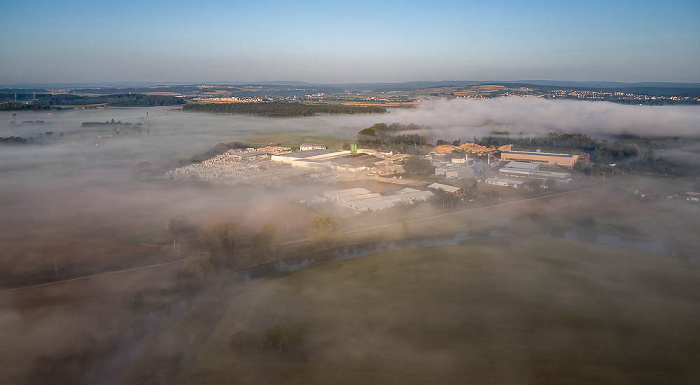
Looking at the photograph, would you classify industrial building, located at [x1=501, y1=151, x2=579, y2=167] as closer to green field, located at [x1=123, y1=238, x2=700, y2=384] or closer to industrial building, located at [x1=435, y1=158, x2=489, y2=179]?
industrial building, located at [x1=435, y1=158, x2=489, y2=179]

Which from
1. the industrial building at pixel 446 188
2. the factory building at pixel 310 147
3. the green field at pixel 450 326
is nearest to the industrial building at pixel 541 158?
the industrial building at pixel 446 188

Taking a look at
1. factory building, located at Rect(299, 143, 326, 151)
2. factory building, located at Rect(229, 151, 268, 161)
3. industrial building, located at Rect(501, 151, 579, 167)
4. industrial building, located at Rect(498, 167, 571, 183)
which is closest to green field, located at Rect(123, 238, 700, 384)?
industrial building, located at Rect(498, 167, 571, 183)

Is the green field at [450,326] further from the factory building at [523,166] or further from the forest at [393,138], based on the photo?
the forest at [393,138]

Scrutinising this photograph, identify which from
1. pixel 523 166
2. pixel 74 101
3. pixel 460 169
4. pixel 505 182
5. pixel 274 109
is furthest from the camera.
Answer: pixel 274 109

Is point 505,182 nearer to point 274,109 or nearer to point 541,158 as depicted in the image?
point 541,158

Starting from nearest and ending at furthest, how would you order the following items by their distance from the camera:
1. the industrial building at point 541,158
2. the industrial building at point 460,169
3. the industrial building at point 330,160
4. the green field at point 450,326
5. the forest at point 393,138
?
the green field at point 450,326, the industrial building at point 460,169, the industrial building at point 330,160, the industrial building at point 541,158, the forest at point 393,138

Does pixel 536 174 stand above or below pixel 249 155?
below

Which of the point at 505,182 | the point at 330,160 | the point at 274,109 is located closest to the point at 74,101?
the point at 274,109
